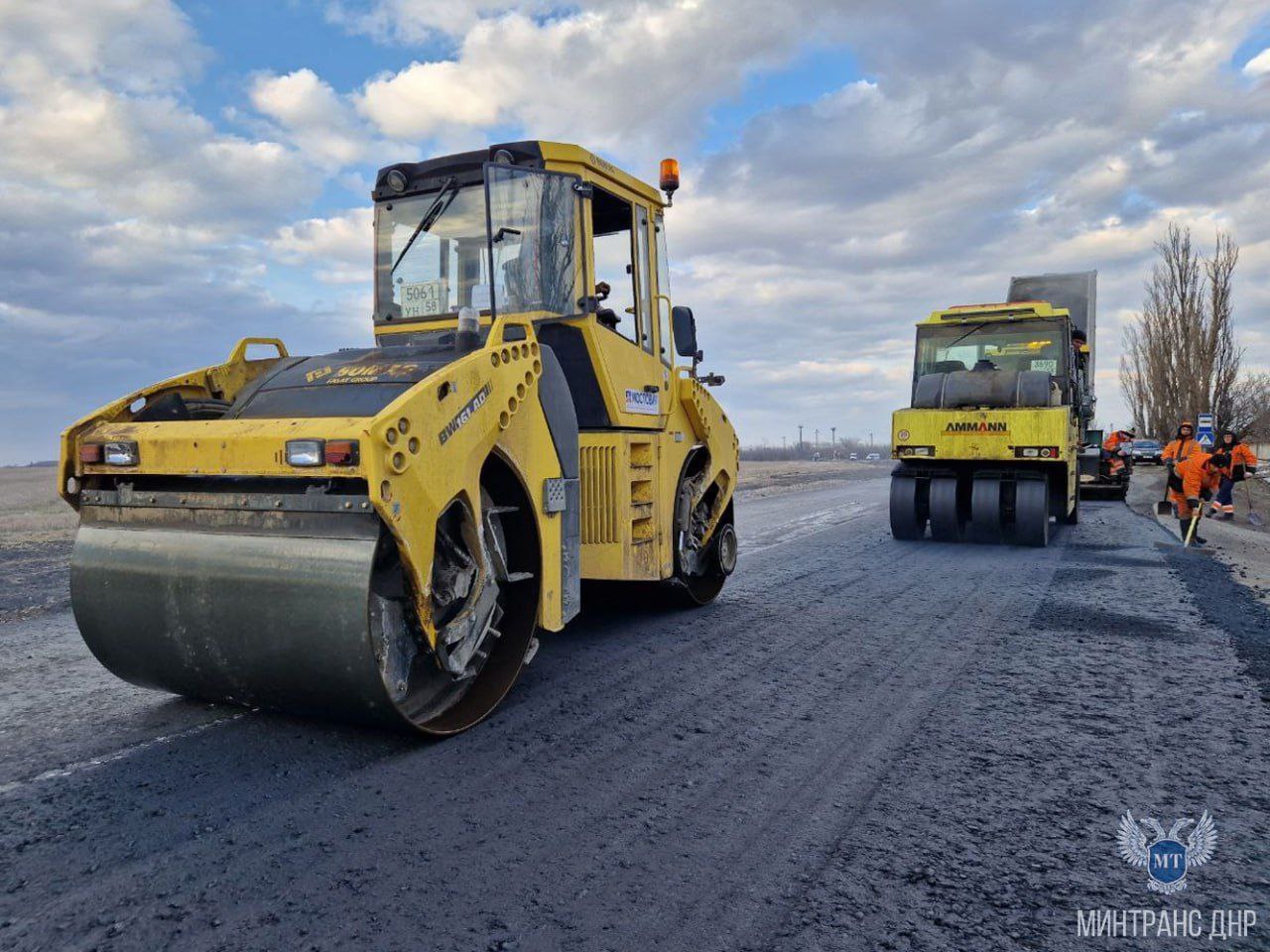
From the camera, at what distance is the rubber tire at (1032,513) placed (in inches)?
404

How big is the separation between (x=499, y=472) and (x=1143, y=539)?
10029mm

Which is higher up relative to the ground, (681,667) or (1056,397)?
(1056,397)

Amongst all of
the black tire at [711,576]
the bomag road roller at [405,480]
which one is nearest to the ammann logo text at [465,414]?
the bomag road roller at [405,480]

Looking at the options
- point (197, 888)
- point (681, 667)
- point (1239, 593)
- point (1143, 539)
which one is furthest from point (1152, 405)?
point (197, 888)

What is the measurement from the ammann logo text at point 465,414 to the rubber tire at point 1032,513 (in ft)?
27.6

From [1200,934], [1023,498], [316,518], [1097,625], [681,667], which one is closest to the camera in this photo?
[1200,934]

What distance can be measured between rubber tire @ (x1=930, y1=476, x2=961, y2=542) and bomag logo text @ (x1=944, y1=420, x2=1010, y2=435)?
28.3 inches

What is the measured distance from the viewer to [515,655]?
4.25m

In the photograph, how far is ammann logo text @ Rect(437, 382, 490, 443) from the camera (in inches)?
137

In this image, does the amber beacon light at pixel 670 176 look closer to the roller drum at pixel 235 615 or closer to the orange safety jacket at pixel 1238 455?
the roller drum at pixel 235 615

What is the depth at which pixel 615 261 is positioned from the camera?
564 centimetres

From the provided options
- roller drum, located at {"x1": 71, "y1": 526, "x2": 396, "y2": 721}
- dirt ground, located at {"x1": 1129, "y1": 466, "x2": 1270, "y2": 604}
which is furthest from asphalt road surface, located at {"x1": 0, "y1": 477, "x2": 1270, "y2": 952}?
dirt ground, located at {"x1": 1129, "y1": 466, "x2": 1270, "y2": 604}

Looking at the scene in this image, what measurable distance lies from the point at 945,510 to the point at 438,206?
778cm

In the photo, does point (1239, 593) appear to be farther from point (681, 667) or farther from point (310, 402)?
point (310, 402)
